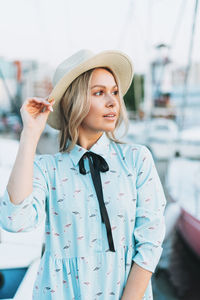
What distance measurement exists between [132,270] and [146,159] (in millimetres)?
366

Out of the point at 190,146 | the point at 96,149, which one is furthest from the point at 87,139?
the point at 190,146

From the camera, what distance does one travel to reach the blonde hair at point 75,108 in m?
1.06

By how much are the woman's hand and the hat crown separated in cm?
19

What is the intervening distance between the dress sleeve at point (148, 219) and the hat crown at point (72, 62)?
41 centimetres

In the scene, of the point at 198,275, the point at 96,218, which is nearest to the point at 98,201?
the point at 96,218

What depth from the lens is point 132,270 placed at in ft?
3.19

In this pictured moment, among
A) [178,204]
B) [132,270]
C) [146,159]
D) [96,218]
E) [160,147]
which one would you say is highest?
[146,159]

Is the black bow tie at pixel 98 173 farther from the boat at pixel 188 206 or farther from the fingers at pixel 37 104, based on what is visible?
the boat at pixel 188 206

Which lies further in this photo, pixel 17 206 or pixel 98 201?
pixel 98 201

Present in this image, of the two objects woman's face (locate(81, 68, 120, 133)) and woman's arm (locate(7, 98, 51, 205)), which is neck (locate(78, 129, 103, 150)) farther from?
woman's arm (locate(7, 98, 51, 205))

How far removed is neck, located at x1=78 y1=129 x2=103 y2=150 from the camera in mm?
1143

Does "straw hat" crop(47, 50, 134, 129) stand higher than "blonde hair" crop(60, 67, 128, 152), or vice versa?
"straw hat" crop(47, 50, 134, 129)

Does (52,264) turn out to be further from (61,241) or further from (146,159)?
(146,159)

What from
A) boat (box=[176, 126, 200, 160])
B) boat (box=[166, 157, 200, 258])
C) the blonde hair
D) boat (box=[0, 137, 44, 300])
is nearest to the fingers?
the blonde hair
